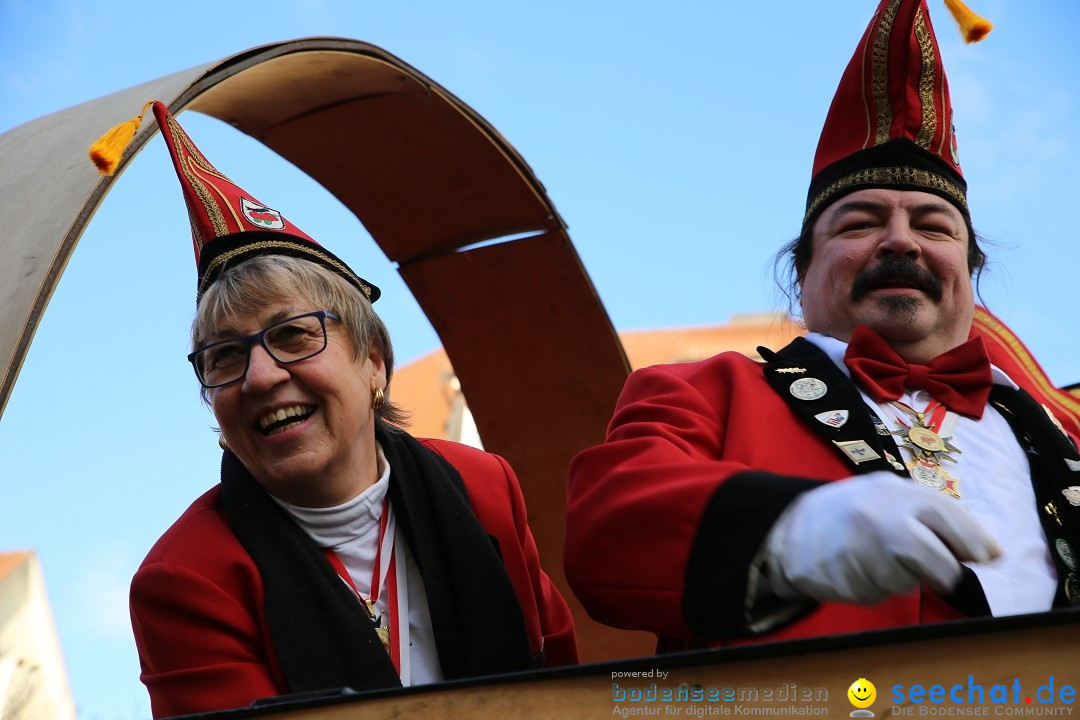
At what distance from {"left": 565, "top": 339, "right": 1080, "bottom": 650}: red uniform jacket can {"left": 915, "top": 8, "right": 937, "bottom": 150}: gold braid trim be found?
531 mm

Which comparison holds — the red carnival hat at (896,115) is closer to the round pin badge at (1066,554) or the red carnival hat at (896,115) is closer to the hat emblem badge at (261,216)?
the round pin badge at (1066,554)

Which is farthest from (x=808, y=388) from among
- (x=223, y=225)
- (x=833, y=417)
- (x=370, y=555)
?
(x=223, y=225)

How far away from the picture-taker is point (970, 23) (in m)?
2.78

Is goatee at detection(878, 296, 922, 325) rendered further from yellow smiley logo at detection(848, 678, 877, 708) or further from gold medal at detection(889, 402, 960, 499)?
yellow smiley logo at detection(848, 678, 877, 708)

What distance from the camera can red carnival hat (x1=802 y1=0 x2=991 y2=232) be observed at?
8.92 feet

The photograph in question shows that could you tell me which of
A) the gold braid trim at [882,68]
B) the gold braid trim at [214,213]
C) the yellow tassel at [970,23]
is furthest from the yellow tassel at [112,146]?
the yellow tassel at [970,23]

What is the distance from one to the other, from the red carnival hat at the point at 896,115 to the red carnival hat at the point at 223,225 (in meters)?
1.06

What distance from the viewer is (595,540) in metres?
1.99

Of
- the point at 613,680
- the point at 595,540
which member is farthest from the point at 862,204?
the point at 613,680

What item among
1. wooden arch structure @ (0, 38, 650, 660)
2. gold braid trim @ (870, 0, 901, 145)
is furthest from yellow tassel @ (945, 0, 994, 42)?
wooden arch structure @ (0, 38, 650, 660)

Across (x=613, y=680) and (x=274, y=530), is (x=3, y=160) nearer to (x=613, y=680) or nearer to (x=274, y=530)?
(x=274, y=530)

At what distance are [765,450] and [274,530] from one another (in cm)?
91

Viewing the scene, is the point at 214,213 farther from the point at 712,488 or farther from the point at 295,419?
the point at 712,488

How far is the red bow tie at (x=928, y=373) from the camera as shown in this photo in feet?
8.18
